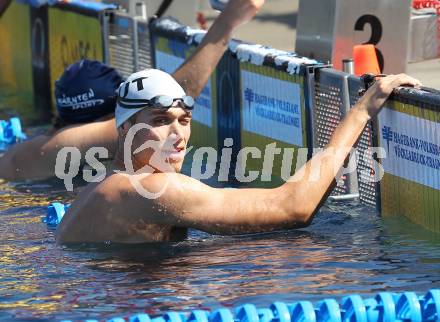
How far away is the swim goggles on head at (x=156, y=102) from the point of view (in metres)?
5.55

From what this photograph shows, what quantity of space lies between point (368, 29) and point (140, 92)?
3.24 m

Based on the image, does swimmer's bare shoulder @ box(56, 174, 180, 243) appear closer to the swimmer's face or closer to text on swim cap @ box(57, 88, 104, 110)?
the swimmer's face

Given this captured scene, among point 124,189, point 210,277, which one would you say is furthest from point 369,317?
point 124,189

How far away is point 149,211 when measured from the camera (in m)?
5.54

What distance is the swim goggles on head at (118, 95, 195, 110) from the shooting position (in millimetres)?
5547

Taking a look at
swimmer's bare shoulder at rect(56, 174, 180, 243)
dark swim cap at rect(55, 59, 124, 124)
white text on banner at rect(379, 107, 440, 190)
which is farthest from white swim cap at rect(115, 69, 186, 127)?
dark swim cap at rect(55, 59, 124, 124)

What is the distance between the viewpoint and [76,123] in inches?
315

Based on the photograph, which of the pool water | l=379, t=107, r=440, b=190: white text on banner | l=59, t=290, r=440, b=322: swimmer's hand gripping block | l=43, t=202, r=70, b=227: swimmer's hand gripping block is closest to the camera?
l=59, t=290, r=440, b=322: swimmer's hand gripping block

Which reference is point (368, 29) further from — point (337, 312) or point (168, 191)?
point (337, 312)

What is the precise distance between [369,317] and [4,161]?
13.1 feet

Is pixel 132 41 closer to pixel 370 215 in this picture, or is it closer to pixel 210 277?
pixel 370 215

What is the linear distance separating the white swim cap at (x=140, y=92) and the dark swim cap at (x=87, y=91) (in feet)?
6.63

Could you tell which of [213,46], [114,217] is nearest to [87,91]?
[213,46]

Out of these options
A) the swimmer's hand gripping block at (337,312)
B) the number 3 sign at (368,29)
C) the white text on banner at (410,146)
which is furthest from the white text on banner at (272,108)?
the swimmer's hand gripping block at (337,312)
